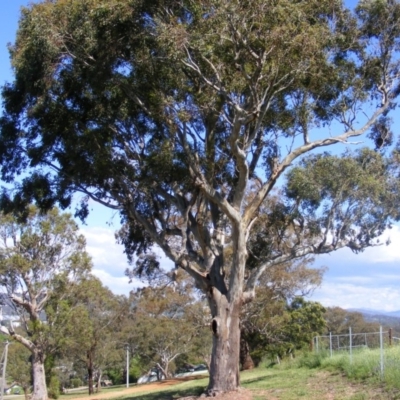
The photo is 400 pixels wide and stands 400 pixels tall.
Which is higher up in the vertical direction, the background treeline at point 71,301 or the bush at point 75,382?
the background treeline at point 71,301

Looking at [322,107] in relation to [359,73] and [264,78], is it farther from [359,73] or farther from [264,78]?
[264,78]

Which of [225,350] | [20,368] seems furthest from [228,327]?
[20,368]

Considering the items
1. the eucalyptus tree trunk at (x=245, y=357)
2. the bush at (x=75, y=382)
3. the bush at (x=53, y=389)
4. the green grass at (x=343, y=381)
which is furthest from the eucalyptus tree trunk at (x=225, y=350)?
the bush at (x=75, y=382)

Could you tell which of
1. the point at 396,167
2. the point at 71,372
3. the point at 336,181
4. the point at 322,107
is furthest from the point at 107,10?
the point at 71,372

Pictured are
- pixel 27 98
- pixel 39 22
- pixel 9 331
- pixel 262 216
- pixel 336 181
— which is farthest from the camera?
pixel 9 331

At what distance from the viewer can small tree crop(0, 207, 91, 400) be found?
33.0m

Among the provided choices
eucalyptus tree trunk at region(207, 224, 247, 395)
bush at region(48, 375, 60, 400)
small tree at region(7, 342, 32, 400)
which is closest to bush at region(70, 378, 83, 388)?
small tree at region(7, 342, 32, 400)

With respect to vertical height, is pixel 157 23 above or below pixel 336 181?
above

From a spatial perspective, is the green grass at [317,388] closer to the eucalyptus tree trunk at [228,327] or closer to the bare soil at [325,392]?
the bare soil at [325,392]

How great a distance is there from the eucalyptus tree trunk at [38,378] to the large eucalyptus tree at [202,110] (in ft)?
57.7

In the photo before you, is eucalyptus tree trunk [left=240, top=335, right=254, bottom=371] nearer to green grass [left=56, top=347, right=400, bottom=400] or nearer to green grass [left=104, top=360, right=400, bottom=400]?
green grass [left=56, top=347, right=400, bottom=400]

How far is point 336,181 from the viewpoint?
19641 mm

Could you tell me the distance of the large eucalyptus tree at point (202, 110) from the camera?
14.2 meters

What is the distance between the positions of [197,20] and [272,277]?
21490mm
